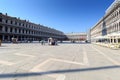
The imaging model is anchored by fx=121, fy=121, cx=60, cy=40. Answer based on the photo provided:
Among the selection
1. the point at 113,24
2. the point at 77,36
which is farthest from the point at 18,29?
the point at 77,36

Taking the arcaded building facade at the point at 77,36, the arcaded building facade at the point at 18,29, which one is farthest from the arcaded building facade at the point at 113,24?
the arcaded building facade at the point at 77,36

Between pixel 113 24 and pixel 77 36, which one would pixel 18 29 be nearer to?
pixel 113 24

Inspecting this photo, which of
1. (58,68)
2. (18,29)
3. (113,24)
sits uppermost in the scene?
(18,29)

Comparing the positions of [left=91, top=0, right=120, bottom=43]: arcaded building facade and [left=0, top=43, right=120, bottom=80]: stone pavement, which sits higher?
[left=91, top=0, right=120, bottom=43]: arcaded building facade

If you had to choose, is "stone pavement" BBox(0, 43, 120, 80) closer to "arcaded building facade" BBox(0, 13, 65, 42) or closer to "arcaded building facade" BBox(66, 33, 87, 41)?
"arcaded building facade" BBox(0, 13, 65, 42)

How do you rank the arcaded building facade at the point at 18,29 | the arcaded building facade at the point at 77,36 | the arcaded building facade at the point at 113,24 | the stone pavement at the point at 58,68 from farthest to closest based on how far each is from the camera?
1. the arcaded building facade at the point at 77,36
2. the arcaded building facade at the point at 18,29
3. the arcaded building facade at the point at 113,24
4. the stone pavement at the point at 58,68

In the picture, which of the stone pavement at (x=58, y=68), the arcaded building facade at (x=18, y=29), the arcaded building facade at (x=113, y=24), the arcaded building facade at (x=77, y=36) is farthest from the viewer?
the arcaded building facade at (x=77, y=36)

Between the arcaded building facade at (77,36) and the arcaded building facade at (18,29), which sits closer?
the arcaded building facade at (18,29)

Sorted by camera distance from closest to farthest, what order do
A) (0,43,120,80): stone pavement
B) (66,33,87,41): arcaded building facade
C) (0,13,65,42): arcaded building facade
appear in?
(0,43,120,80): stone pavement, (0,13,65,42): arcaded building facade, (66,33,87,41): arcaded building facade

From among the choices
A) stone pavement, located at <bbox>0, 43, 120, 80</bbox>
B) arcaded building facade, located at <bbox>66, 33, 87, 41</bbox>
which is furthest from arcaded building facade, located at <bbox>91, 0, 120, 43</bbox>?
arcaded building facade, located at <bbox>66, 33, 87, 41</bbox>

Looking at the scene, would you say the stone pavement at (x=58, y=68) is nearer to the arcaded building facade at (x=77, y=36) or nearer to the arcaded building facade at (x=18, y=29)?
the arcaded building facade at (x=18, y=29)

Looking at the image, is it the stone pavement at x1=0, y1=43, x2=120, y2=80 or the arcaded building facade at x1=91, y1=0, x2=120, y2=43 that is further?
the arcaded building facade at x1=91, y1=0, x2=120, y2=43

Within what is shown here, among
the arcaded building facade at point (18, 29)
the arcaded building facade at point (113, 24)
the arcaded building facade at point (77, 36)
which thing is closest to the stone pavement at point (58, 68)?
the arcaded building facade at point (113, 24)

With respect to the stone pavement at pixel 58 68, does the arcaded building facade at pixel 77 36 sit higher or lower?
higher
